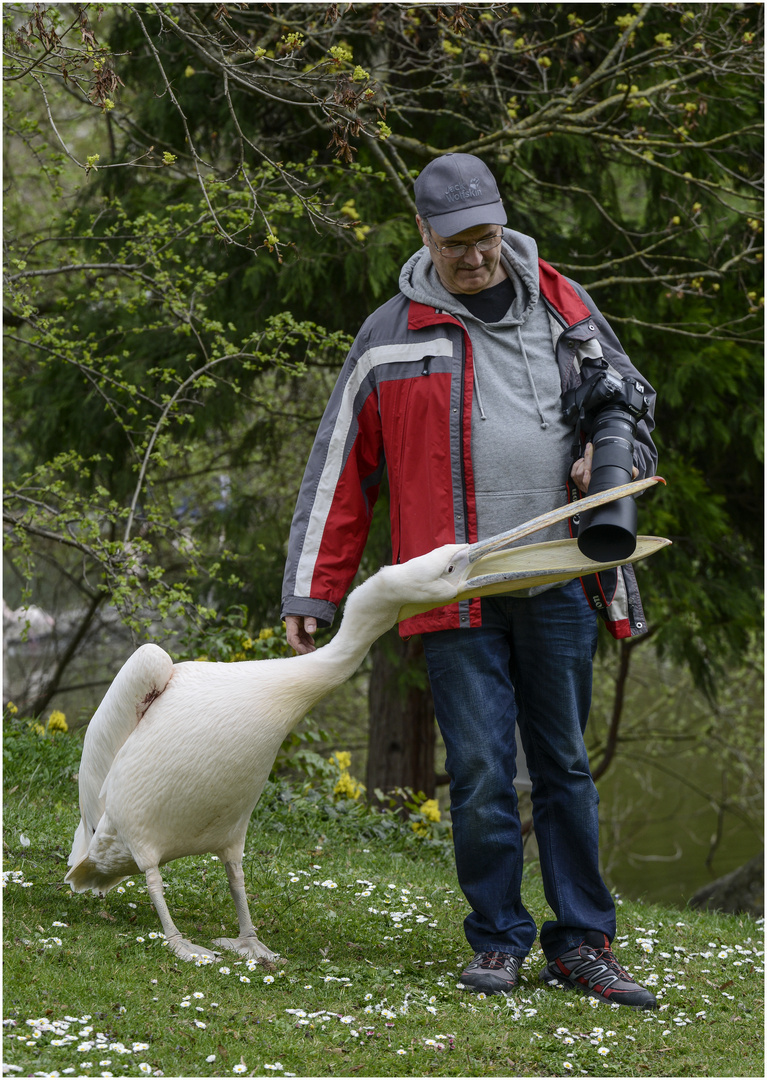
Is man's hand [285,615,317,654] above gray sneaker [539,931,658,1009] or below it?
above

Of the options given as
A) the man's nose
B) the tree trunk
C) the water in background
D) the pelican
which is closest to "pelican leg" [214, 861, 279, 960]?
the pelican

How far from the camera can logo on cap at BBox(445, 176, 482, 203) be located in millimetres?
3516

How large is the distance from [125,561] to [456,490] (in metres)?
2.81

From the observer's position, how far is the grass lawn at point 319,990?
2936 millimetres

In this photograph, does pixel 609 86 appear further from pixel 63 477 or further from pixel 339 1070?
pixel 339 1070

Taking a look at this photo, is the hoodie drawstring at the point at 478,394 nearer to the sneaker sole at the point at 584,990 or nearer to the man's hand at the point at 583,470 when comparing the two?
the man's hand at the point at 583,470

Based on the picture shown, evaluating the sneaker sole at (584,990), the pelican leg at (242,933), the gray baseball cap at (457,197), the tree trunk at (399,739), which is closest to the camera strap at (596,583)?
the gray baseball cap at (457,197)

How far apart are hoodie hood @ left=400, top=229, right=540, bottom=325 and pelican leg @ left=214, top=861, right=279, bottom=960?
2.12 metres

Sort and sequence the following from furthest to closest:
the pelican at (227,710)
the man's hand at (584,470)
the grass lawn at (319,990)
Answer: the man's hand at (584,470) < the pelican at (227,710) < the grass lawn at (319,990)

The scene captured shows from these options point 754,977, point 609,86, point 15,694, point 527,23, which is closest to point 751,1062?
point 754,977

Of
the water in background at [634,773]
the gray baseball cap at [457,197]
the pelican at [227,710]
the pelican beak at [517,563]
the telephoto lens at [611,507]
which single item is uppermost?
the gray baseball cap at [457,197]

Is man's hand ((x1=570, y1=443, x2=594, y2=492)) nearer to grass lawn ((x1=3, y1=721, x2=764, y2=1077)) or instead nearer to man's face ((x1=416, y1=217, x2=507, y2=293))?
man's face ((x1=416, y1=217, x2=507, y2=293))

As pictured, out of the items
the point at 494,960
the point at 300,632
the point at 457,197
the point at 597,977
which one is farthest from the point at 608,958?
the point at 457,197

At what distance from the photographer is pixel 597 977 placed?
3.60 m
